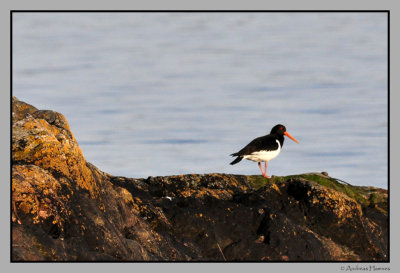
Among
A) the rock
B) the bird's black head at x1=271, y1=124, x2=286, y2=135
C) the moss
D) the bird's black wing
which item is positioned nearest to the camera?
the rock

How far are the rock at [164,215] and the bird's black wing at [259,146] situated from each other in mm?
4027

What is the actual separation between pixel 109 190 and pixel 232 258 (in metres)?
2.47

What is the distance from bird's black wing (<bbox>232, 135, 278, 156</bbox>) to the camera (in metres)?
18.7

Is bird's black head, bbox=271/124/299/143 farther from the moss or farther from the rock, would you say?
the rock

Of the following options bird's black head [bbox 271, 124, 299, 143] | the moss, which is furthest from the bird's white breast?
the moss

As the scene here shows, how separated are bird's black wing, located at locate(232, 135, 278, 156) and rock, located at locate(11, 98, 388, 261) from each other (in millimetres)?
4027

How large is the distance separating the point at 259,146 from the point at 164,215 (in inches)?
307

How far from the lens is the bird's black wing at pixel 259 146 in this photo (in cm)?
1866

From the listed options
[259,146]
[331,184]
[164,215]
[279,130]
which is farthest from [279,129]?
[164,215]

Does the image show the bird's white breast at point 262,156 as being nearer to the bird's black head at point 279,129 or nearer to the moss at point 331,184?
the bird's black head at point 279,129

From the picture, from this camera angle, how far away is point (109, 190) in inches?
437

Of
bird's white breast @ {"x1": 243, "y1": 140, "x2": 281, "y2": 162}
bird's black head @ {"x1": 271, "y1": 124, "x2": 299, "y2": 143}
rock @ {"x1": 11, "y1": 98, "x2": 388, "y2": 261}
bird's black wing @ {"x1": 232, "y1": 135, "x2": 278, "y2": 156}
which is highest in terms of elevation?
bird's black head @ {"x1": 271, "y1": 124, "x2": 299, "y2": 143}

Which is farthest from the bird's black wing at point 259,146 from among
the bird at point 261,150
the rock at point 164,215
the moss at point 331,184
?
the rock at point 164,215

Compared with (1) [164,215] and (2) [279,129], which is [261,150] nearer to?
(2) [279,129]
